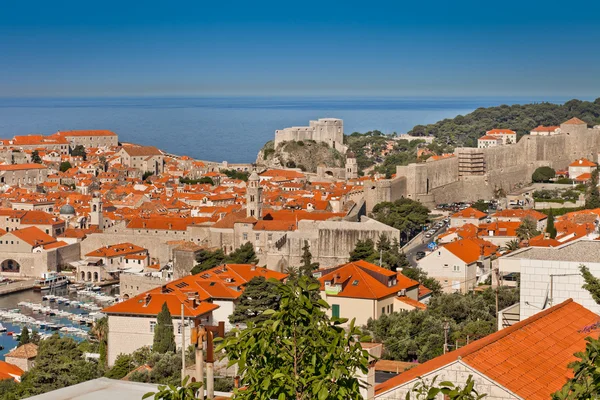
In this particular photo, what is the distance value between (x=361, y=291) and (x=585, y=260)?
8.19 meters

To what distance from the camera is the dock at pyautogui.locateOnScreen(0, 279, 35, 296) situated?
84.5 ft

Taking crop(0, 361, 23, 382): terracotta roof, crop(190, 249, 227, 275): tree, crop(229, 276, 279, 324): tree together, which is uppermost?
crop(229, 276, 279, 324): tree

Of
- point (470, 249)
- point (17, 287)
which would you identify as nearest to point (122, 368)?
point (470, 249)

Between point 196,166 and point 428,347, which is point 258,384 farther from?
point 196,166

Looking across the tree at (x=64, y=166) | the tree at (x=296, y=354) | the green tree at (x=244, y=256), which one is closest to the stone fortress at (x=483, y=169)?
the green tree at (x=244, y=256)

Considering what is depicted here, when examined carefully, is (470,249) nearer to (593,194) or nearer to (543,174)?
(593,194)

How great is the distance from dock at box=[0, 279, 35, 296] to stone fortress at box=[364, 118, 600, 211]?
916 cm

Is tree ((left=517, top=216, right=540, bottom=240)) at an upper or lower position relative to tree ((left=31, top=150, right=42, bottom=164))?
lower

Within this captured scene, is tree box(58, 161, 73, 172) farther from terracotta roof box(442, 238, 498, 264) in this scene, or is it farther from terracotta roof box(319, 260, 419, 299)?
terracotta roof box(319, 260, 419, 299)

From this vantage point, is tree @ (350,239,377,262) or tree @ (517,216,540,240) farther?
tree @ (517,216,540,240)

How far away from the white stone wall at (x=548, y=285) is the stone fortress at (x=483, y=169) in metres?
22.4

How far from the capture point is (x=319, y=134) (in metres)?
50.6

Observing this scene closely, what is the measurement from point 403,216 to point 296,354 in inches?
909

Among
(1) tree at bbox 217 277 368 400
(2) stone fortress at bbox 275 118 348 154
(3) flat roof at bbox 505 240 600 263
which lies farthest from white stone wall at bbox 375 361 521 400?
(2) stone fortress at bbox 275 118 348 154
